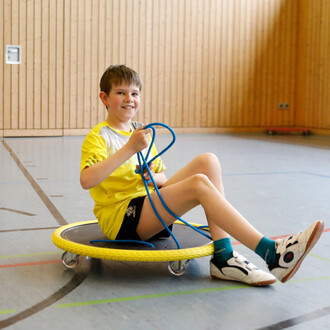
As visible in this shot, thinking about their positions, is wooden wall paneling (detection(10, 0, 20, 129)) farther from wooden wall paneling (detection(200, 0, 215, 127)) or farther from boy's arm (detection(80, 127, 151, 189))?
boy's arm (detection(80, 127, 151, 189))

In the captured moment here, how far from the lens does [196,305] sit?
1.56 m

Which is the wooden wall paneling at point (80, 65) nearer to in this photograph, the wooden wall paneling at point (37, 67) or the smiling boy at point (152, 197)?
the wooden wall paneling at point (37, 67)

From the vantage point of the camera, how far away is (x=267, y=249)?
169 cm

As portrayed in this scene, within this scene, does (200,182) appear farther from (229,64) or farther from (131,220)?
(229,64)

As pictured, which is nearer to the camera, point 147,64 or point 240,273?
point 240,273

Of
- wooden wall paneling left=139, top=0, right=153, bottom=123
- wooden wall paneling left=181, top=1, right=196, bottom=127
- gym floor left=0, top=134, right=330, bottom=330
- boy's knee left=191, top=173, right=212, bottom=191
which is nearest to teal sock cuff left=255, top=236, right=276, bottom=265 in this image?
gym floor left=0, top=134, right=330, bottom=330

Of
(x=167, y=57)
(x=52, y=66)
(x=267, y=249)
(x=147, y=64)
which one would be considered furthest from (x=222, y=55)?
(x=267, y=249)

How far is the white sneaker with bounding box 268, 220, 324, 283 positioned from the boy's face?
682 millimetres

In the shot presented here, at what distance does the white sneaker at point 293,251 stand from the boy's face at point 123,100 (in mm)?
682

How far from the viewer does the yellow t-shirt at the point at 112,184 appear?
189 cm

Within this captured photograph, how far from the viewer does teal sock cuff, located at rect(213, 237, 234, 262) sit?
1.78 metres

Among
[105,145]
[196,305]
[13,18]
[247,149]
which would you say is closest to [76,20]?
[13,18]

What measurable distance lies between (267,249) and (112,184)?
1.93 ft

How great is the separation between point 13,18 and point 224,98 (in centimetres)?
329
